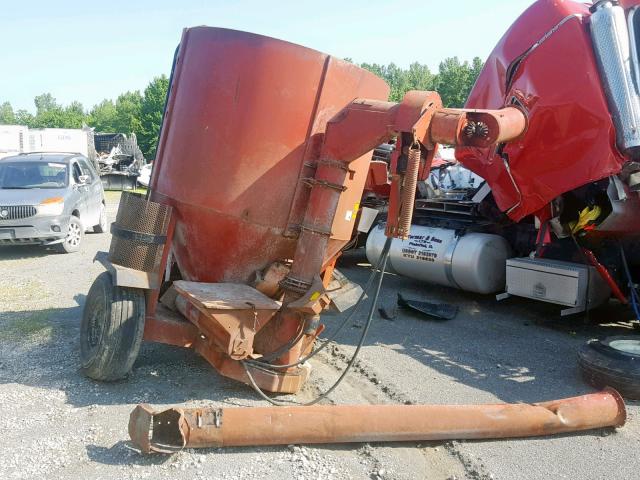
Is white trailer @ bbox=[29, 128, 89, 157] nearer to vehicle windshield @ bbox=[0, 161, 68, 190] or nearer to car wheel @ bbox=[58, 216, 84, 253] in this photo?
vehicle windshield @ bbox=[0, 161, 68, 190]

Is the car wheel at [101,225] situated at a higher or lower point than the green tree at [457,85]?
lower

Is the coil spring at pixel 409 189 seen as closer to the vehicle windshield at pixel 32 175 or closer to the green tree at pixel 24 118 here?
the vehicle windshield at pixel 32 175

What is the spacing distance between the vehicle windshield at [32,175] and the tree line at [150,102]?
114 inches

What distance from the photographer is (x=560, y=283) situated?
21.7ft

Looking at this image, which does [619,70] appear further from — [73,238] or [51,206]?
[73,238]

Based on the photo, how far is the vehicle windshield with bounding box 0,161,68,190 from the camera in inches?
444

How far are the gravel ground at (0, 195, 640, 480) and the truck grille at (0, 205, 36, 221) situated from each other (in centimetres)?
285

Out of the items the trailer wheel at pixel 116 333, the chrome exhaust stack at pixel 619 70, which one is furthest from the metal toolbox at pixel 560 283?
the trailer wheel at pixel 116 333

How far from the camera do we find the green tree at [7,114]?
12085 cm

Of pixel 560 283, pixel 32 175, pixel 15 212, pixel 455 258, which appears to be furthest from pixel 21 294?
pixel 560 283

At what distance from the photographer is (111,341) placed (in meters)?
4.53

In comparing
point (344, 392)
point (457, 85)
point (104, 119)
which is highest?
point (457, 85)

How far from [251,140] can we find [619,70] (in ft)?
11.6

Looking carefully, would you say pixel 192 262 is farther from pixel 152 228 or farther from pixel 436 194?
pixel 436 194
